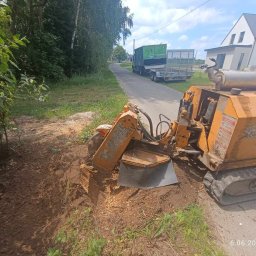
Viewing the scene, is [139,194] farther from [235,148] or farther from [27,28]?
[27,28]

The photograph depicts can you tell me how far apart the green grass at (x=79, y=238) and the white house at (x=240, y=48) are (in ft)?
85.5

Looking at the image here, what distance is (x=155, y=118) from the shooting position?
28.8 ft

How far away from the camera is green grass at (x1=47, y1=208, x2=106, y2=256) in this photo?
282 centimetres

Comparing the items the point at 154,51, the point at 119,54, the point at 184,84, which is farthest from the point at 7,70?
the point at 119,54

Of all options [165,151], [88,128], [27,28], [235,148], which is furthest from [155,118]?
[27,28]

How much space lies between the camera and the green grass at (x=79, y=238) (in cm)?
282

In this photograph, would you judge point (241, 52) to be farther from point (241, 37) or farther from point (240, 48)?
point (241, 37)

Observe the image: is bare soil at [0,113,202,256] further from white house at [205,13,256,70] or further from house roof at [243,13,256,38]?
house roof at [243,13,256,38]

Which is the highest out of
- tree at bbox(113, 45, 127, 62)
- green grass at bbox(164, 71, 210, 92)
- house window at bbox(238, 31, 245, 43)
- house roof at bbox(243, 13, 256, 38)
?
house roof at bbox(243, 13, 256, 38)

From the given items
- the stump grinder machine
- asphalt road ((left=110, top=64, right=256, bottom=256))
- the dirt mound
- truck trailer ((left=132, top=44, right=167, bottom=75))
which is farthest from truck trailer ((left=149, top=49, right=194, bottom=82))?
asphalt road ((left=110, top=64, right=256, bottom=256))

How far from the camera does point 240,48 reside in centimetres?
2833

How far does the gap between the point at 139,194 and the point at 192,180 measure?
1.19 metres

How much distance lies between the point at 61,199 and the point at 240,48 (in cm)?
3067

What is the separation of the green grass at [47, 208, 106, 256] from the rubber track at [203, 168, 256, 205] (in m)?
1.95
